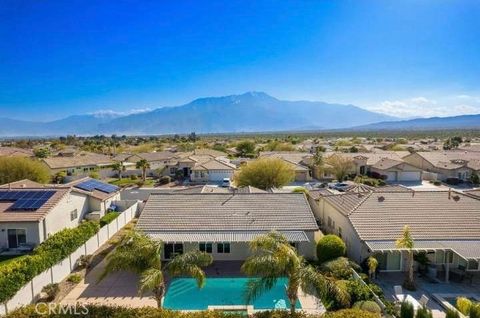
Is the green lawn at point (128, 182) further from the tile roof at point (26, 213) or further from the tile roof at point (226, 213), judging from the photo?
the tile roof at point (226, 213)

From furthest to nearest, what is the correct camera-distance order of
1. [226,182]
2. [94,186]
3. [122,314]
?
[226,182], [94,186], [122,314]

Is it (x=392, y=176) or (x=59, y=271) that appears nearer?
(x=59, y=271)

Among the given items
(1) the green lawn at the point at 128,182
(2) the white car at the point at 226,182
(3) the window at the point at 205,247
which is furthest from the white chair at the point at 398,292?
(1) the green lawn at the point at 128,182

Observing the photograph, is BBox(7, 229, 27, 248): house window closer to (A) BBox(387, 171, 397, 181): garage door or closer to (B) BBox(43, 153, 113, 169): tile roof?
(B) BBox(43, 153, 113, 169): tile roof

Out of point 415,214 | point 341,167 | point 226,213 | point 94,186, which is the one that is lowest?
point 341,167

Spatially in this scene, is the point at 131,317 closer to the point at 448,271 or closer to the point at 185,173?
the point at 448,271

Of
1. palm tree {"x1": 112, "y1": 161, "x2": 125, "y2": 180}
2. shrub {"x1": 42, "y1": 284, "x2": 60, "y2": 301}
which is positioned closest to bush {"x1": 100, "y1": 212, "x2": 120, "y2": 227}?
shrub {"x1": 42, "y1": 284, "x2": 60, "y2": 301}

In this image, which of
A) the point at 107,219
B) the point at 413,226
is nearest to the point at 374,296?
the point at 413,226

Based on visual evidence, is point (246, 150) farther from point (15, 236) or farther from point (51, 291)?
point (51, 291)
